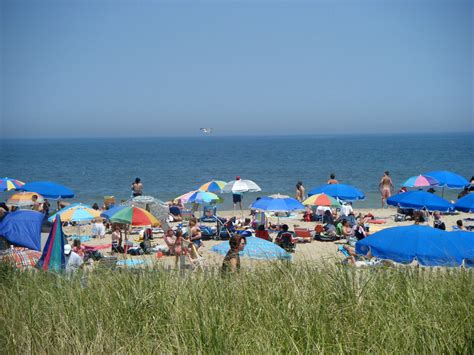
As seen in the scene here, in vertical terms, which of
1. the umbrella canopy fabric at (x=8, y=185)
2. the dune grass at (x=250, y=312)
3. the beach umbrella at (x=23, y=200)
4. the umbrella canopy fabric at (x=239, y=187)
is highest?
the dune grass at (x=250, y=312)

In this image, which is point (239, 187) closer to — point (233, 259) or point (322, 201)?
point (322, 201)

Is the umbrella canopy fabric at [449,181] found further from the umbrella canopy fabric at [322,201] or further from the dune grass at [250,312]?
the dune grass at [250,312]

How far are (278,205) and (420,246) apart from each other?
270 inches

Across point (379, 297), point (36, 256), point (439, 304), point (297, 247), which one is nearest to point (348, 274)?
point (379, 297)

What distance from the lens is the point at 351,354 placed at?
15.5ft

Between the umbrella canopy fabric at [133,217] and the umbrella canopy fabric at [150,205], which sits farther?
the umbrella canopy fabric at [150,205]

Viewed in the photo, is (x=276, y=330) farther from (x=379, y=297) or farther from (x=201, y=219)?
(x=201, y=219)

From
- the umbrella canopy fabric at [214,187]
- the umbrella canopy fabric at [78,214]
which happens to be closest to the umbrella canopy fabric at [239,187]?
the umbrella canopy fabric at [214,187]

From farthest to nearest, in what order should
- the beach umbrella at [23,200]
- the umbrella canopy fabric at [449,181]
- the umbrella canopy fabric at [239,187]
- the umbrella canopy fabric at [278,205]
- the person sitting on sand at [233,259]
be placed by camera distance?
1. the umbrella canopy fabric at [449,181]
2. the umbrella canopy fabric at [239,187]
3. the beach umbrella at [23,200]
4. the umbrella canopy fabric at [278,205]
5. the person sitting on sand at [233,259]

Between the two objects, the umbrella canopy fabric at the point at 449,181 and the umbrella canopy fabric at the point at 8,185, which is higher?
the umbrella canopy fabric at the point at 449,181

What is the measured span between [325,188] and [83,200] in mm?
22255

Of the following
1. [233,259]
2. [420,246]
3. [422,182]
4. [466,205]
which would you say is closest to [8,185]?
[422,182]

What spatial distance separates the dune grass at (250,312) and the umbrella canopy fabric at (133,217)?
646cm

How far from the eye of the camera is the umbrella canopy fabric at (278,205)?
1543 cm
